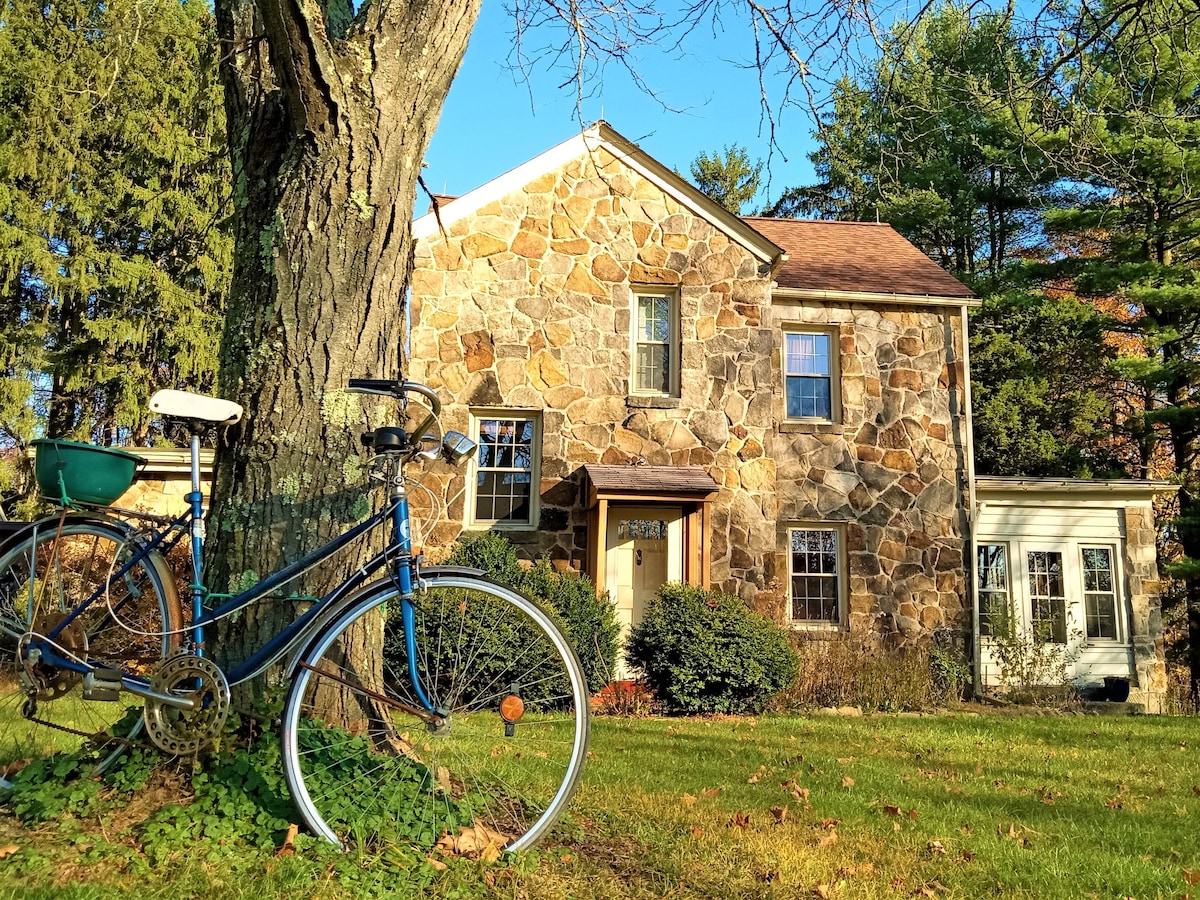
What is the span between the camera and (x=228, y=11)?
3.82 meters

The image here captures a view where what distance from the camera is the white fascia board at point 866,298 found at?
41.1 ft

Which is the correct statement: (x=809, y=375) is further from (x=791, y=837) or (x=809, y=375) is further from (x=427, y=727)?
(x=427, y=727)

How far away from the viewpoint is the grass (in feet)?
8.55

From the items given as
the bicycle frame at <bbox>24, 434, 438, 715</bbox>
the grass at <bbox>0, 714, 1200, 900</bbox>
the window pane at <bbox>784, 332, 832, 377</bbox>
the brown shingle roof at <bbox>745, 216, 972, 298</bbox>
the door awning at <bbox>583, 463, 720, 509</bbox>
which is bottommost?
the grass at <bbox>0, 714, 1200, 900</bbox>

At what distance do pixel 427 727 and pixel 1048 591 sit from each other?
42.2 ft

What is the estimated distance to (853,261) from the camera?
13820 mm

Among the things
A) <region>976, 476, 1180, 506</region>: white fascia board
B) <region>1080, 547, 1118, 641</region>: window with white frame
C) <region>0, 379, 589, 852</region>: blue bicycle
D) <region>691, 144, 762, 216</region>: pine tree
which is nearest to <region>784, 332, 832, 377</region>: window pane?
<region>976, 476, 1180, 506</region>: white fascia board

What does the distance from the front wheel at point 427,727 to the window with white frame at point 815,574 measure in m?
9.32

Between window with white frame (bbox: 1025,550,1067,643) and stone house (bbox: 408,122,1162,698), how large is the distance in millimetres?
448

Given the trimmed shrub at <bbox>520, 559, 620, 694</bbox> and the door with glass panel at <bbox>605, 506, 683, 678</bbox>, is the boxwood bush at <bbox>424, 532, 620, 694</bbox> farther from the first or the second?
the door with glass panel at <bbox>605, 506, 683, 678</bbox>

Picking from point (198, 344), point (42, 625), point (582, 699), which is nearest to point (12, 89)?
point (198, 344)

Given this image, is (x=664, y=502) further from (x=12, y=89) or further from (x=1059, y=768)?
(x=12, y=89)

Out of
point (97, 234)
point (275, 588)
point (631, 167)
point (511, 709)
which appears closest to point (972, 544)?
point (631, 167)

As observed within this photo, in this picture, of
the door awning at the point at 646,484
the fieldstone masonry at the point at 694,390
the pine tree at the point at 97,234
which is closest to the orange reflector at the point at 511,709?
the door awning at the point at 646,484
